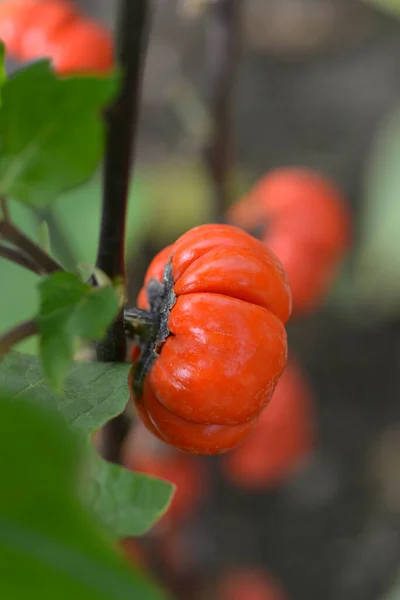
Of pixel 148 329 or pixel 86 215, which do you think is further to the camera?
pixel 86 215

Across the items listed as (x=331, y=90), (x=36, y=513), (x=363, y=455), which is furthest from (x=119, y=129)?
(x=331, y=90)

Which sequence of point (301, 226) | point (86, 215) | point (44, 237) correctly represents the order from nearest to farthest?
point (44, 237) < point (301, 226) < point (86, 215)

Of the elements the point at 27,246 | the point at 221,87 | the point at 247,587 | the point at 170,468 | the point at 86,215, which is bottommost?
the point at 247,587

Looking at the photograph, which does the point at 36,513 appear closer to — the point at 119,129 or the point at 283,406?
the point at 119,129

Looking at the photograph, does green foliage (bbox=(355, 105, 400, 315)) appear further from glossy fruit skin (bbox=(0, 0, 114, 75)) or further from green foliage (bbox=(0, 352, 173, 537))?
green foliage (bbox=(0, 352, 173, 537))

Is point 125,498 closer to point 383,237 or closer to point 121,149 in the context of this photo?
point 121,149

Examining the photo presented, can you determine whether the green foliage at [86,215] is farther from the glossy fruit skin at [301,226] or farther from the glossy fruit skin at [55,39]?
the glossy fruit skin at [55,39]

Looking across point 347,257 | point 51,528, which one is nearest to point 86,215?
point 347,257

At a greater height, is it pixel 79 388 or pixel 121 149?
pixel 121 149
